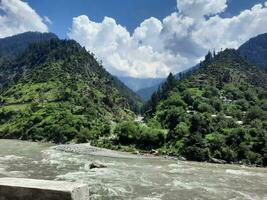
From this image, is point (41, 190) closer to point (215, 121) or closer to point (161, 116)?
point (215, 121)

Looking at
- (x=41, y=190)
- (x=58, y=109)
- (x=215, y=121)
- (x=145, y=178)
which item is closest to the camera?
(x=41, y=190)

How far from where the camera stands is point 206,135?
95.9 m

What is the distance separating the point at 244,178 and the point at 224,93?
101 m

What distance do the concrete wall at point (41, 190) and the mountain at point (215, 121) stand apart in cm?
8055

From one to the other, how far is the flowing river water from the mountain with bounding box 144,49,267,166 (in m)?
17.8

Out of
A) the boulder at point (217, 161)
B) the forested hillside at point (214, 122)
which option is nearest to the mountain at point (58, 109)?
the forested hillside at point (214, 122)

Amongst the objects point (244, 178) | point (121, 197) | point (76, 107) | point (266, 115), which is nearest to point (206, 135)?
point (266, 115)

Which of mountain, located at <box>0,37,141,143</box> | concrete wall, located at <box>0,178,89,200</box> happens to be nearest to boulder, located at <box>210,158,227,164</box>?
mountain, located at <box>0,37,141,143</box>

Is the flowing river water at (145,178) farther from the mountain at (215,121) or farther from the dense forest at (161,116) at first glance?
the dense forest at (161,116)

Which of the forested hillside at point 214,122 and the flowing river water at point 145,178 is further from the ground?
the forested hillside at point 214,122

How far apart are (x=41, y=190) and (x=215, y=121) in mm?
100168

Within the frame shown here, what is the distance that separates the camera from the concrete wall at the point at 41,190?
235 inches

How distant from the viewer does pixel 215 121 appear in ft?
340

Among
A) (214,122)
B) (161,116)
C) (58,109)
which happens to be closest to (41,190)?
(214,122)
